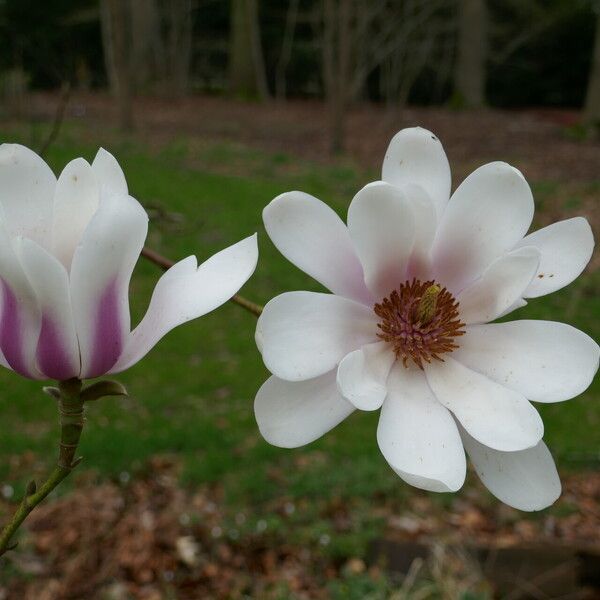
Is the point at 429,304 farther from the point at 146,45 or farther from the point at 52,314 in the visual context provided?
the point at 146,45

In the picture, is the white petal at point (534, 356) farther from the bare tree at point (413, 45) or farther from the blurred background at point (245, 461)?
the bare tree at point (413, 45)

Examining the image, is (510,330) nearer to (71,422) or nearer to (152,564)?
(71,422)

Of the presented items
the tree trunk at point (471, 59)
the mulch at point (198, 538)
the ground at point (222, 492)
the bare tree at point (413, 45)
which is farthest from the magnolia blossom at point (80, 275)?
the tree trunk at point (471, 59)

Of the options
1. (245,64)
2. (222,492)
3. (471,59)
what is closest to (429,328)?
(222,492)

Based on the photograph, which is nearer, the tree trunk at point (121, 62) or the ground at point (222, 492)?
the ground at point (222, 492)

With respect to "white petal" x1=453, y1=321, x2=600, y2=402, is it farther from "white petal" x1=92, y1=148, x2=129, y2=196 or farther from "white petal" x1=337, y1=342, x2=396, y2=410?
"white petal" x1=92, y1=148, x2=129, y2=196

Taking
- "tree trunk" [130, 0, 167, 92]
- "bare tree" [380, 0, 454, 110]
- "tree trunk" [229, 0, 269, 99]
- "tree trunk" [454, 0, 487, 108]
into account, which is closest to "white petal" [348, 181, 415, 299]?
"bare tree" [380, 0, 454, 110]

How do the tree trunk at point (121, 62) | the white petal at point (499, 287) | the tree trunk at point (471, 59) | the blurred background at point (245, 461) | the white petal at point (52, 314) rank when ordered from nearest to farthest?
the white petal at point (52, 314), the white petal at point (499, 287), the blurred background at point (245, 461), the tree trunk at point (121, 62), the tree trunk at point (471, 59)
